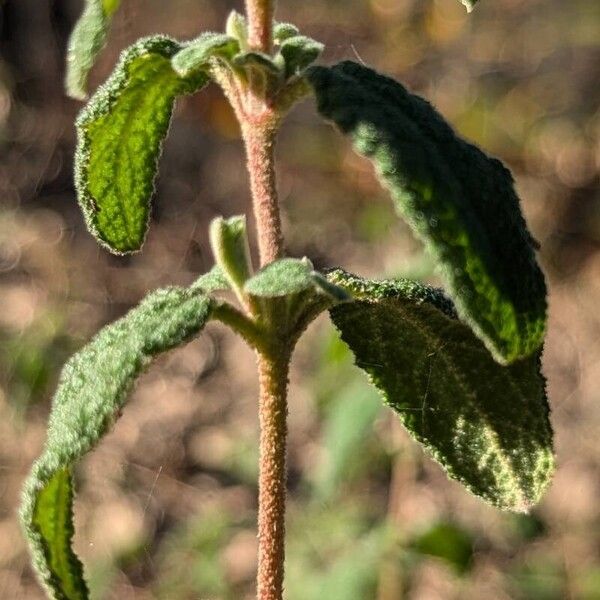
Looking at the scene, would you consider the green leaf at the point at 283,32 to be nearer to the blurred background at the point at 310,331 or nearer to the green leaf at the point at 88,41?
the green leaf at the point at 88,41

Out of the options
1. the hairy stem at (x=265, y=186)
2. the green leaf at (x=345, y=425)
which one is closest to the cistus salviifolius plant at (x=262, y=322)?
the hairy stem at (x=265, y=186)

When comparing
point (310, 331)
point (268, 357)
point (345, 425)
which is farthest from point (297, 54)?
point (310, 331)

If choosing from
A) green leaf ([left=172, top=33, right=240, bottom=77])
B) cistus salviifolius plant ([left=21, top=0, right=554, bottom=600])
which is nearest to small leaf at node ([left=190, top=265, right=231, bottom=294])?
cistus salviifolius plant ([left=21, top=0, right=554, bottom=600])

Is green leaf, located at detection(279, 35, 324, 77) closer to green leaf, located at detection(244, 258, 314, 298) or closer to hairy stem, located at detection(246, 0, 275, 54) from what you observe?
hairy stem, located at detection(246, 0, 275, 54)

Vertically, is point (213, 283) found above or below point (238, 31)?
below

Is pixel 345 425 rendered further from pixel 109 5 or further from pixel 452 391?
pixel 109 5

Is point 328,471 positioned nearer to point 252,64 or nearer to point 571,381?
point 252,64
